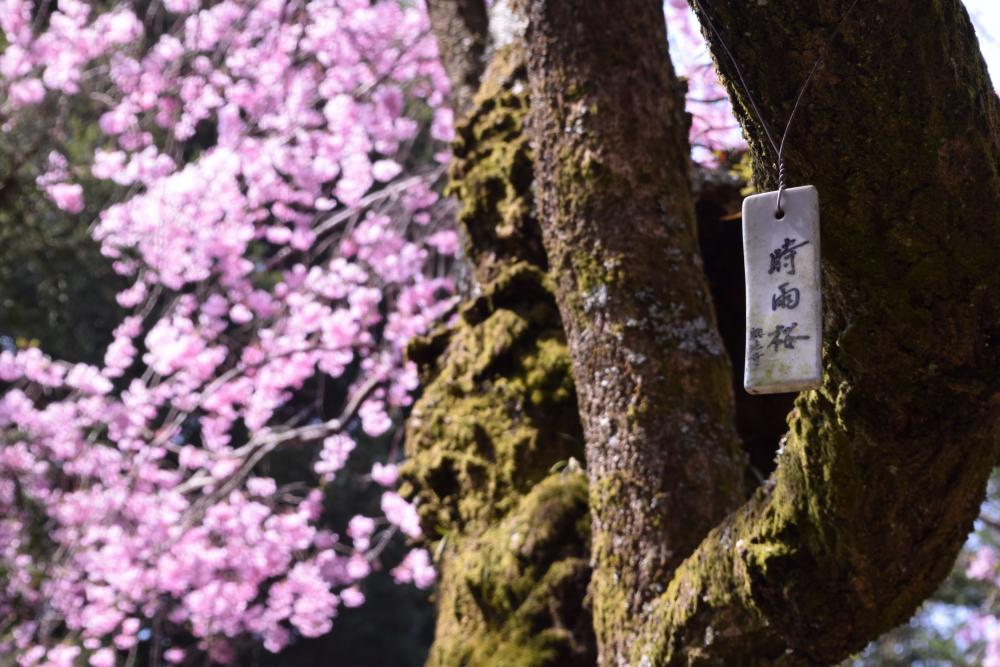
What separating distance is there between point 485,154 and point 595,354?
3.32 feet

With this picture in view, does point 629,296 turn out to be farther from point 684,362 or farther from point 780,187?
point 780,187

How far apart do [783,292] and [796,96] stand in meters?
0.22

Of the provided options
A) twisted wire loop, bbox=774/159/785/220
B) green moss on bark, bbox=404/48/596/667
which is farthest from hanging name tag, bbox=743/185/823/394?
green moss on bark, bbox=404/48/596/667

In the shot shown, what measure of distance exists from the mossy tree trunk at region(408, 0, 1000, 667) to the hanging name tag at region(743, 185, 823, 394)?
59 millimetres

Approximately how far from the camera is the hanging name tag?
1167 millimetres

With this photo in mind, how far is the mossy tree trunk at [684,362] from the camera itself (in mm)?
1166

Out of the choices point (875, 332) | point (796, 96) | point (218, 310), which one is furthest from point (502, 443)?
point (218, 310)

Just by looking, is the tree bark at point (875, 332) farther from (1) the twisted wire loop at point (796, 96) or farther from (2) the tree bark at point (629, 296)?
(2) the tree bark at point (629, 296)

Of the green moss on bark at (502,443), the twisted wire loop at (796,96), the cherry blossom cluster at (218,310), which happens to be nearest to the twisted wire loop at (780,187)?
the twisted wire loop at (796,96)

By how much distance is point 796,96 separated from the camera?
3.77 ft

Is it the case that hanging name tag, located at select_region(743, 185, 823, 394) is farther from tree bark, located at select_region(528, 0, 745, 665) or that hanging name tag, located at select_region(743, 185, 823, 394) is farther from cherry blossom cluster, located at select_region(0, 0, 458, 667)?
cherry blossom cluster, located at select_region(0, 0, 458, 667)

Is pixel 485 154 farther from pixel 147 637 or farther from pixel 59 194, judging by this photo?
pixel 147 637

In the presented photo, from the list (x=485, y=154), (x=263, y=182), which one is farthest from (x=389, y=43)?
(x=485, y=154)

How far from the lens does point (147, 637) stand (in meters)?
9.62
